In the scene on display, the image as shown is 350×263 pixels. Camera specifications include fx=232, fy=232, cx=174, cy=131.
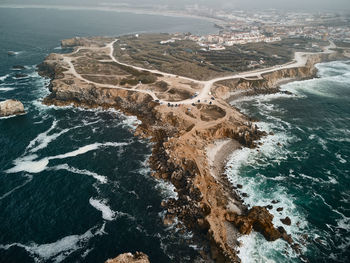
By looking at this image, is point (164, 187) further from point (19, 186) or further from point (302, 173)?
point (302, 173)

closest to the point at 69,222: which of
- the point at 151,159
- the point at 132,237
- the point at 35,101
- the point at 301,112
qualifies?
the point at 132,237

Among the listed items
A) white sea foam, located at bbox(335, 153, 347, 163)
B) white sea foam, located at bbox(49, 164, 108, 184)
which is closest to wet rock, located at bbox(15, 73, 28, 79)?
white sea foam, located at bbox(49, 164, 108, 184)

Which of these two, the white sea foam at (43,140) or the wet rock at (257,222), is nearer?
the wet rock at (257,222)

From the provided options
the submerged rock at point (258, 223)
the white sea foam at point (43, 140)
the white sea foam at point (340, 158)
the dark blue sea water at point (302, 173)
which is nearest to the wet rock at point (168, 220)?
the submerged rock at point (258, 223)

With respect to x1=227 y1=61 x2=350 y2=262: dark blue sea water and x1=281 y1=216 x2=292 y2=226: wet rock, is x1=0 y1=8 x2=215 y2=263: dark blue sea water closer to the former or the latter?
x1=227 y1=61 x2=350 y2=262: dark blue sea water

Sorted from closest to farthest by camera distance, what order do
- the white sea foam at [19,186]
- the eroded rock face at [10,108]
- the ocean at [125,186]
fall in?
1. the ocean at [125,186]
2. the white sea foam at [19,186]
3. the eroded rock face at [10,108]

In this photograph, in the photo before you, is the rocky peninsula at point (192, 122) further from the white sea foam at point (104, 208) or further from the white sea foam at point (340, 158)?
the white sea foam at point (340, 158)

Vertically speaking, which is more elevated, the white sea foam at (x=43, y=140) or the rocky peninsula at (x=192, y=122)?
the rocky peninsula at (x=192, y=122)
